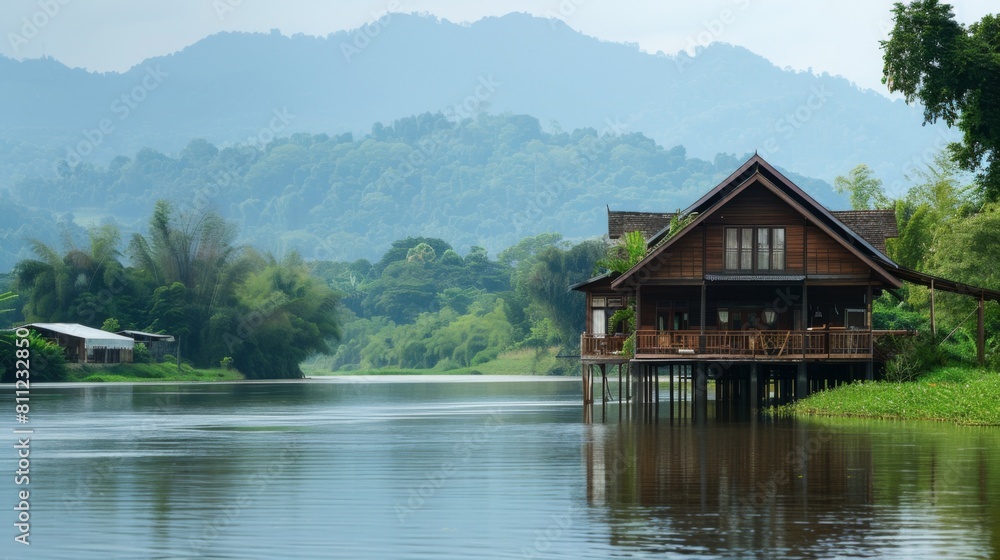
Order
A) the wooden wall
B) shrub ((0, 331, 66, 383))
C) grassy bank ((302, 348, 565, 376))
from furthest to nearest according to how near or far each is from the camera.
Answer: grassy bank ((302, 348, 565, 376)) < shrub ((0, 331, 66, 383)) < the wooden wall

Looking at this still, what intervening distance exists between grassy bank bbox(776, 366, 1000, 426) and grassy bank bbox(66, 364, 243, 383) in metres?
61.5

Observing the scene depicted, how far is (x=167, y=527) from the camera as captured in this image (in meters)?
19.5

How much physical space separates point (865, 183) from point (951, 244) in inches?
1801

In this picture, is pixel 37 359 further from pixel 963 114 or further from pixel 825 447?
pixel 825 447

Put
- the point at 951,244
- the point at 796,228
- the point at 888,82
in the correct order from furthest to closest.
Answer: the point at 951,244 → the point at 888,82 → the point at 796,228

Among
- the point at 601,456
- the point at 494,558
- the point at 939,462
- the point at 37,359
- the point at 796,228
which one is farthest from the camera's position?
the point at 37,359

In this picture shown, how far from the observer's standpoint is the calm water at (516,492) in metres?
17.9

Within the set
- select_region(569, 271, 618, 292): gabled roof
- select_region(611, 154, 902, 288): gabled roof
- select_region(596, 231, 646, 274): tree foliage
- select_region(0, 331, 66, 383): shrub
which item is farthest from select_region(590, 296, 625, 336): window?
select_region(0, 331, 66, 383): shrub

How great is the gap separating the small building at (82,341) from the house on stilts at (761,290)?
5227 cm

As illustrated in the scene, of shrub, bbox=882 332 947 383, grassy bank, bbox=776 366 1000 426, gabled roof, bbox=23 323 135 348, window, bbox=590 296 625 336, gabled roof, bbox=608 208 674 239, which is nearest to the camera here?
grassy bank, bbox=776 366 1000 426

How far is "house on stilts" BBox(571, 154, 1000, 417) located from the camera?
156ft

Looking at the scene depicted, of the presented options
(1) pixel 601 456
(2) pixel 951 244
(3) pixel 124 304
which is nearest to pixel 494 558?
(1) pixel 601 456

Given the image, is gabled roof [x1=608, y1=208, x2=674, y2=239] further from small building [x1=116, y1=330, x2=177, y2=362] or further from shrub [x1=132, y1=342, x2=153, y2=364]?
small building [x1=116, y1=330, x2=177, y2=362]

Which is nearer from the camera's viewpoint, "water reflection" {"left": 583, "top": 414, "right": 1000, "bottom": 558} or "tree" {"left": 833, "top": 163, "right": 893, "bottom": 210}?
"water reflection" {"left": 583, "top": 414, "right": 1000, "bottom": 558}
